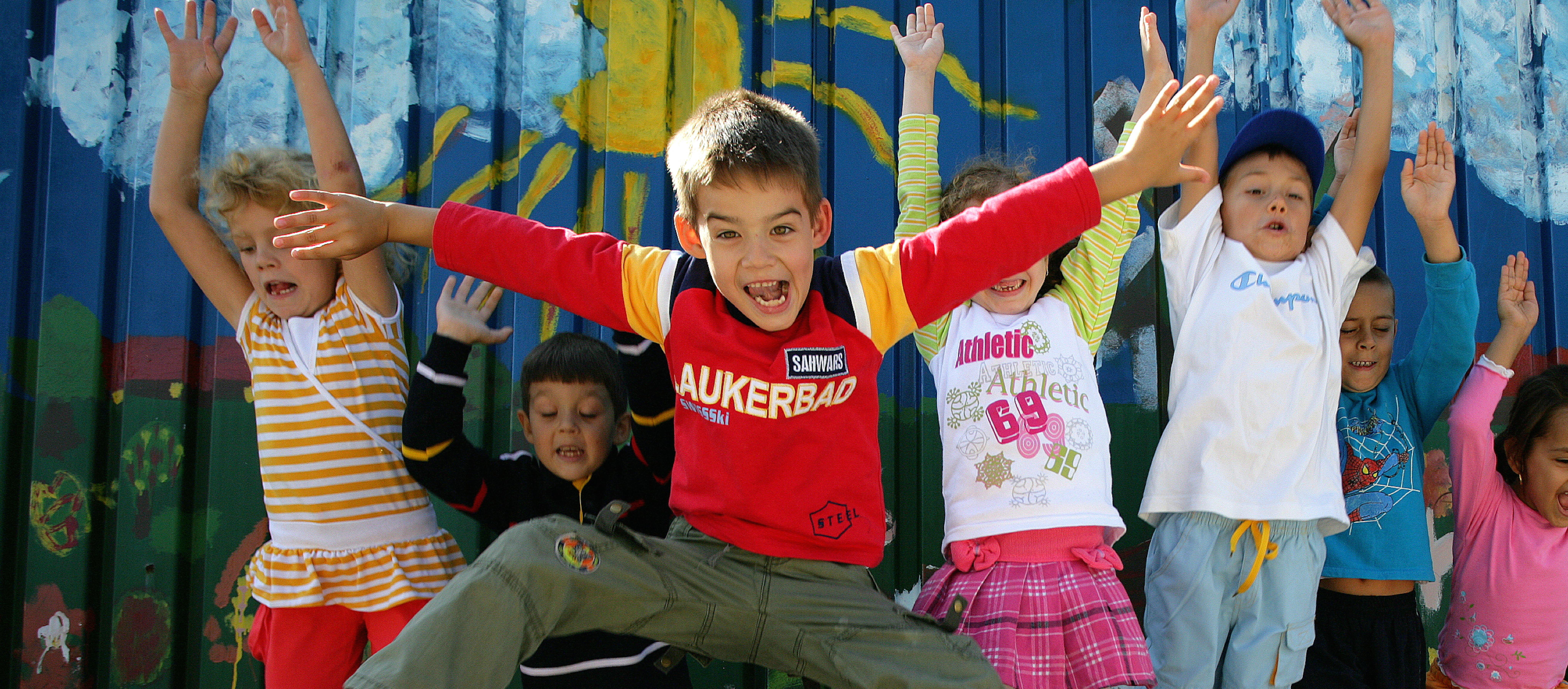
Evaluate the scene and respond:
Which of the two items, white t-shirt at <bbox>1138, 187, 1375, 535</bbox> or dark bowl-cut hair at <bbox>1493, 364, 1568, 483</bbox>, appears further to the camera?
dark bowl-cut hair at <bbox>1493, 364, 1568, 483</bbox>

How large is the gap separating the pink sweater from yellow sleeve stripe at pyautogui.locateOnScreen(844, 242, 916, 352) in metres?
1.82

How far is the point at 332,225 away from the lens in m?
2.01

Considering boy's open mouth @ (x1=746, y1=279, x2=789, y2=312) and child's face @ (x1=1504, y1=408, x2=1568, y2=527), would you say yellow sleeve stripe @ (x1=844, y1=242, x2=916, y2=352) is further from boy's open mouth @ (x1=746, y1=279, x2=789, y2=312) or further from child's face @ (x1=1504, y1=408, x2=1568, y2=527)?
child's face @ (x1=1504, y1=408, x2=1568, y2=527)

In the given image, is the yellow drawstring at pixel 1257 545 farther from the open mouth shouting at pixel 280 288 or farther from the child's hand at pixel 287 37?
the child's hand at pixel 287 37

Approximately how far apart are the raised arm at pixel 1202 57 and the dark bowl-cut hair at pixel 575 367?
5.15 ft

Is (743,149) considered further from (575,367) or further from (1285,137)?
(1285,137)

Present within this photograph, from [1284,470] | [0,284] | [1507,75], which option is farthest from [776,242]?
[1507,75]

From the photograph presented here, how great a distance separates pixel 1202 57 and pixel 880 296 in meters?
1.29

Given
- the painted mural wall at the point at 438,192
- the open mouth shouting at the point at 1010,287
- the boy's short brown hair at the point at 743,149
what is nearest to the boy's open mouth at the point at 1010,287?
the open mouth shouting at the point at 1010,287

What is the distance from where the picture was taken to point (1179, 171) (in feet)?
6.57

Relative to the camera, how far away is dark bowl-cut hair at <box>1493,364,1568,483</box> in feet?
9.27

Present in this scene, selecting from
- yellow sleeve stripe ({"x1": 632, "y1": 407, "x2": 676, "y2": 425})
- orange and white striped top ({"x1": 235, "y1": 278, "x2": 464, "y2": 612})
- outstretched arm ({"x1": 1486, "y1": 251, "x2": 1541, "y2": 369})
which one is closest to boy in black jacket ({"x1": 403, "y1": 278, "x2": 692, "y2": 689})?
yellow sleeve stripe ({"x1": 632, "y1": 407, "x2": 676, "y2": 425})

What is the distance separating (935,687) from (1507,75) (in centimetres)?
309

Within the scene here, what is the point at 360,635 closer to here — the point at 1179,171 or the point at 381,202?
the point at 381,202
